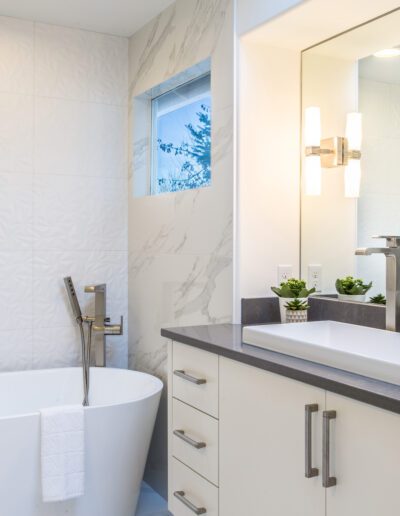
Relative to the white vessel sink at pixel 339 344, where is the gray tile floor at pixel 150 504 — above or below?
below

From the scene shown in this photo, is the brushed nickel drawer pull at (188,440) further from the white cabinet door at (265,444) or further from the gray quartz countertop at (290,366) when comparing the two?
the gray quartz countertop at (290,366)

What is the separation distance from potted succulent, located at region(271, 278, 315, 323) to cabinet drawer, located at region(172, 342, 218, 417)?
440mm

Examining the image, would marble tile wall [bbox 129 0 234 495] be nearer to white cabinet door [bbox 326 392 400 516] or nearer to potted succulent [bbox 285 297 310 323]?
potted succulent [bbox 285 297 310 323]

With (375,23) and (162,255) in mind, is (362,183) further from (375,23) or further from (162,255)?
(162,255)

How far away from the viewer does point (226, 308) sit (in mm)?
2541

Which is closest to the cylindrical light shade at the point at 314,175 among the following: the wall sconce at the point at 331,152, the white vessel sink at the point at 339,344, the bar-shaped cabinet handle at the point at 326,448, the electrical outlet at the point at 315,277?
the wall sconce at the point at 331,152

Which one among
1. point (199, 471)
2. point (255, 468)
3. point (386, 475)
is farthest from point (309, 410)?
point (199, 471)

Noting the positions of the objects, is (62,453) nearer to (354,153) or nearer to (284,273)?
(284,273)

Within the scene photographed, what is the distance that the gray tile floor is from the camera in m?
2.94

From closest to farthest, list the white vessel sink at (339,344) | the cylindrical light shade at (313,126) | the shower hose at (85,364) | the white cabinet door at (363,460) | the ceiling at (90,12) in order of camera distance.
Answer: the white cabinet door at (363,460), the white vessel sink at (339,344), the cylindrical light shade at (313,126), the ceiling at (90,12), the shower hose at (85,364)

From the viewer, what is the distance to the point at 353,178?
7.74 feet

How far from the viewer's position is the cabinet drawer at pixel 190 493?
2.02 meters

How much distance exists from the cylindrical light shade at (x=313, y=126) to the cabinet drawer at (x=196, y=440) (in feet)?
3.73

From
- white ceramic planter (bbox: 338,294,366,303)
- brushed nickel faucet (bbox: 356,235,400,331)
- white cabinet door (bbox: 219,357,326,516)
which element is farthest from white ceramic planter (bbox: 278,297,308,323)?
white cabinet door (bbox: 219,357,326,516)
